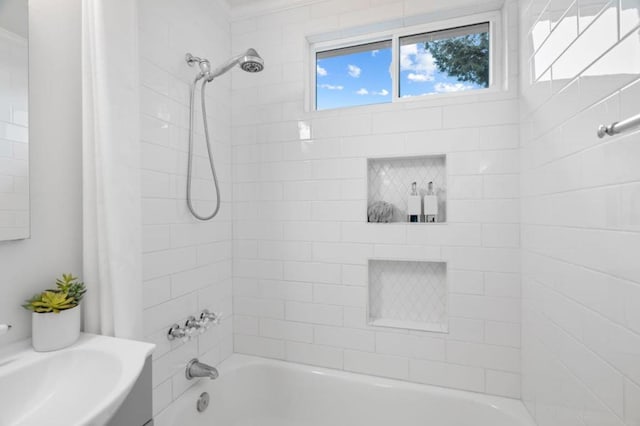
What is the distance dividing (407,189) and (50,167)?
166 centimetres

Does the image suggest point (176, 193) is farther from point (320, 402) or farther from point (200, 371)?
point (320, 402)

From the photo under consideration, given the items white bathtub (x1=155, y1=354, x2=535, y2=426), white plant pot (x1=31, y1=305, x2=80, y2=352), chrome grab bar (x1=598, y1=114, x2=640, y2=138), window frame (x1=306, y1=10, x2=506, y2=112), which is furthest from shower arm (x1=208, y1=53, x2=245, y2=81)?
white bathtub (x1=155, y1=354, x2=535, y2=426)

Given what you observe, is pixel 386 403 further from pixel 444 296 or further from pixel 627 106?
pixel 627 106

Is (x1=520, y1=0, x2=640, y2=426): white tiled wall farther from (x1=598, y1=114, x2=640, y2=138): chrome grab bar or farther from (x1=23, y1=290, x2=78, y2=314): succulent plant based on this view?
(x1=23, y1=290, x2=78, y2=314): succulent plant

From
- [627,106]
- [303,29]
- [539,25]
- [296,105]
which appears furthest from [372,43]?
[627,106]

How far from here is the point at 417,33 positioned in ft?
6.27

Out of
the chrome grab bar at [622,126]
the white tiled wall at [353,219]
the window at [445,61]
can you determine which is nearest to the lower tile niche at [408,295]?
the white tiled wall at [353,219]

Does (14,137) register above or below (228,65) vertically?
below

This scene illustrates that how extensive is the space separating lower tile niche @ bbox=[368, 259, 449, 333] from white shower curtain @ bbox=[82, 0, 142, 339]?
127 centimetres

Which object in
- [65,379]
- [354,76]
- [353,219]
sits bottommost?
[65,379]

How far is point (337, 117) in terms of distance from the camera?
1923 millimetres

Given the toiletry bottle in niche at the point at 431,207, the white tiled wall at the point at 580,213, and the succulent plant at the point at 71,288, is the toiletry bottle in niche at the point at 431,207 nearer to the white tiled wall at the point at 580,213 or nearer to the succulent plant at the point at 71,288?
the white tiled wall at the point at 580,213

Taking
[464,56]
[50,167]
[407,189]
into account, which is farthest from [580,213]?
[50,167]

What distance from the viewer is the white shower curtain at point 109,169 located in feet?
3.80
